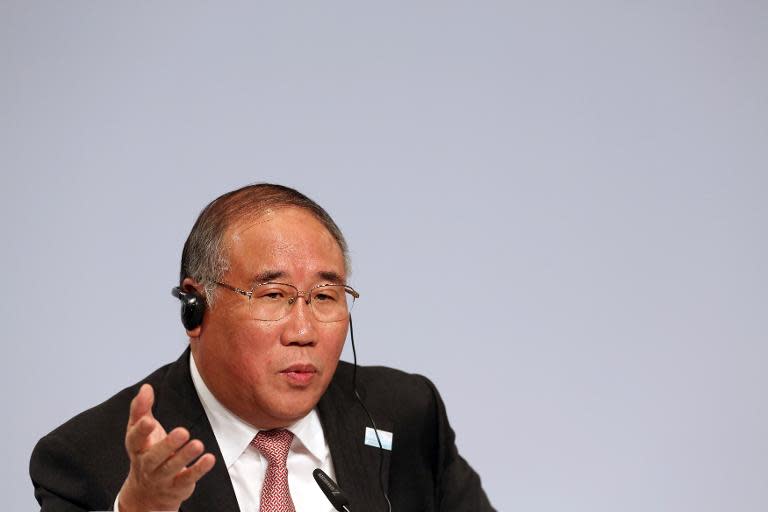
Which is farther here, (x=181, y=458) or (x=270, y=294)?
(x=270, y=294)

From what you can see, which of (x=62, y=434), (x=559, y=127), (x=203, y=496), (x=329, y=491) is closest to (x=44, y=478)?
(x=62, y=434)

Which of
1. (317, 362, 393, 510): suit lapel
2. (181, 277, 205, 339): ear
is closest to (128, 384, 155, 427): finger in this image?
(181, 277, 205, 339): ear

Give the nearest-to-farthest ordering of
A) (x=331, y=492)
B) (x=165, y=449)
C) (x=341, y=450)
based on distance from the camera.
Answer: (x=165, y=449), (x=331, y=492), (x=341, y=450)

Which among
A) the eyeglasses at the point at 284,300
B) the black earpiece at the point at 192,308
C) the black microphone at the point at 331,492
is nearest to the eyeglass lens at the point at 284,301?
the eyeglasses at the point at 284,300

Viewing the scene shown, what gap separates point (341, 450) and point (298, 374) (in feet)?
1.06

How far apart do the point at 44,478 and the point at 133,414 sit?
711 millimetres

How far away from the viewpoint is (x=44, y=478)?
92.8 inches

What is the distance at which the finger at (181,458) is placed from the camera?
1.74 meters

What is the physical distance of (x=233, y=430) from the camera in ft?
8.24

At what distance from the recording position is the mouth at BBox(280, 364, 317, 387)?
241 cm

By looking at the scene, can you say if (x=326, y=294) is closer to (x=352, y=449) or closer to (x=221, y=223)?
(x=221, y=223)

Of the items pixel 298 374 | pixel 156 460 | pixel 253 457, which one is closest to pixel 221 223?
pixel 298 374

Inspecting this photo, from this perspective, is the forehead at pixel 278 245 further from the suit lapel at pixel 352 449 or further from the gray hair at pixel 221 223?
the suit lapel at pixel 352 449

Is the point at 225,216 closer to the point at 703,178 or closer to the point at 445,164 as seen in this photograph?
the point at 445,164
